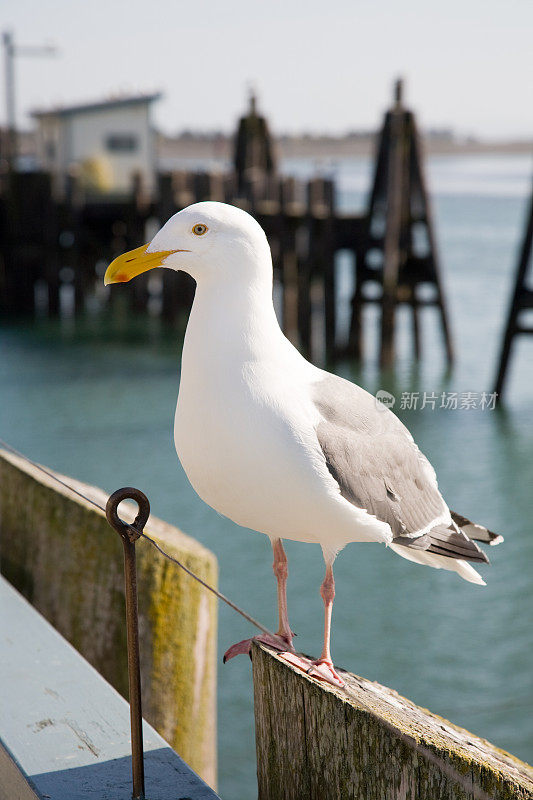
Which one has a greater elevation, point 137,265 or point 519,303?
point 137,265

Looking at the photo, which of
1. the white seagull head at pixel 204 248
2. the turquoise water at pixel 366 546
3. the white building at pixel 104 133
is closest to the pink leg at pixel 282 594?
the white seagull head at pixel 204 248

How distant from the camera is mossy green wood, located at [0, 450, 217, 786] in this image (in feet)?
9.71

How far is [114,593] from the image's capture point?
3.03 m

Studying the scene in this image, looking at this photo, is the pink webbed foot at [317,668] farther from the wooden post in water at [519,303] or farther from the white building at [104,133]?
the white building at [104,133]

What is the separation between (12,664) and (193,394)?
1.07 metres

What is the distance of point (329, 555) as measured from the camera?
1.97 meters

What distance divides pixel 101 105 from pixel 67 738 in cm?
3418

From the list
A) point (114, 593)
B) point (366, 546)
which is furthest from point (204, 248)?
point (366, 546)

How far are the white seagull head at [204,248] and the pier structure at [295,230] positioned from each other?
1219 centimetres

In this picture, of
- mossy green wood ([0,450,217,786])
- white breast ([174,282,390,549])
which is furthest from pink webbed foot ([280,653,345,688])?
mossy green wood ([0,450,217,786])

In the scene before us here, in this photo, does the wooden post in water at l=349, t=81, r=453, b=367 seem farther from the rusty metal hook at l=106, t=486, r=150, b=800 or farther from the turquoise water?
the rusty metal hook at l=106, t=486, r=150, b=800

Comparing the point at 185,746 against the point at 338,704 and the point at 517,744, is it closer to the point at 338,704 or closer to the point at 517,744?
the point at 338,704

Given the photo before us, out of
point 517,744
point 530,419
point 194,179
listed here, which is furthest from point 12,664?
point 194,179

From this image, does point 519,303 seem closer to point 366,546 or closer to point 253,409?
point 366,546
